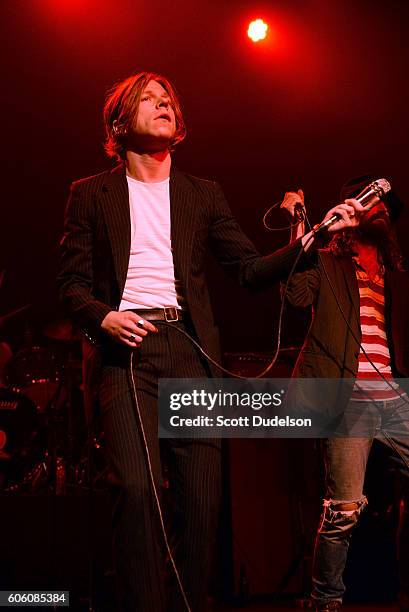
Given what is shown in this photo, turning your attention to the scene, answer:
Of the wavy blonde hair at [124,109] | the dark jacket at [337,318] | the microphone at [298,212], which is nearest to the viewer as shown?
the wavy blonde hair at [124,109]

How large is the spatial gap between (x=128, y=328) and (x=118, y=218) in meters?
0.46

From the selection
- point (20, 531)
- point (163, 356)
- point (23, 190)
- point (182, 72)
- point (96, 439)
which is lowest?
point (20, 531)

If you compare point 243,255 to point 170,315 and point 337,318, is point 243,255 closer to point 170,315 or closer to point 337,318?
point 170,315

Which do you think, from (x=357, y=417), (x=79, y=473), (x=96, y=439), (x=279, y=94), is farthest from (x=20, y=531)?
(x=279, y=94)

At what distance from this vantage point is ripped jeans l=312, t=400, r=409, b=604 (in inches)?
118

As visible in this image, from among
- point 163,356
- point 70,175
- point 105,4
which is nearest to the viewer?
point 163,356

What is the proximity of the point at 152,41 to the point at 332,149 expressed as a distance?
64.8 inches

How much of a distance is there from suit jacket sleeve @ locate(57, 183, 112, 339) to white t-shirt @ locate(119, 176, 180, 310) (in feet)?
0.44

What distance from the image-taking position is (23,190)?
6.17m

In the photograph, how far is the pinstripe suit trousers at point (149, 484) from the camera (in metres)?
2.16

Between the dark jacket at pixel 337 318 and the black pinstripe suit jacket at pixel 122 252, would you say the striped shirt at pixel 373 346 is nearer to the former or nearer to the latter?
the dark jacket at pixel 337 318

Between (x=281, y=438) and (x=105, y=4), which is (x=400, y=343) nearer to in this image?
(x=281, y=438)

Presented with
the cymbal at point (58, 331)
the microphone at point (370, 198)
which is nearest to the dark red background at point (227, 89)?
the cymbal at point (58, 331)

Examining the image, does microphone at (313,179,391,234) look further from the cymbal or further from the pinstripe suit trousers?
the cymbal
